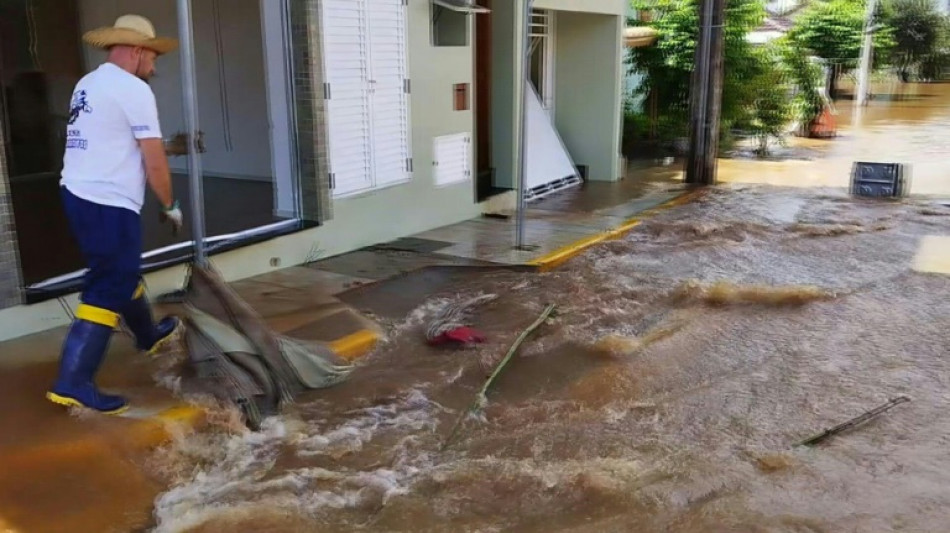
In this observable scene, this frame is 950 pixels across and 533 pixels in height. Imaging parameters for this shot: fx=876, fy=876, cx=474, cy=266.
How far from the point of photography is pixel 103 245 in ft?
14.6

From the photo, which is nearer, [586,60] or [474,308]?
[474,308]

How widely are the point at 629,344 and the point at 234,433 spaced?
297 cm

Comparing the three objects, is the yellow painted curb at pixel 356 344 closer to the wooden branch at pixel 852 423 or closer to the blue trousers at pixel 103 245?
the blue trousers at pixel 103 245

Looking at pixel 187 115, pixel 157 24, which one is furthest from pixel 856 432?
pixel 157 24

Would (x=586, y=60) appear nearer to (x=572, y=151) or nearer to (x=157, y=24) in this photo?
(x=572, y=151)

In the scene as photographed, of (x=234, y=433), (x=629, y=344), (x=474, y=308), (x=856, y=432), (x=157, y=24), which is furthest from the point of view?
(x=157, y=24)

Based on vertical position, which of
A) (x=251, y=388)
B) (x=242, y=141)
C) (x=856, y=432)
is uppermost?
(x=242, y=141)

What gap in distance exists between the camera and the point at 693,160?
1395 centimetres

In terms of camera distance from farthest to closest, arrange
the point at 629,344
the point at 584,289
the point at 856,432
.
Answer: the point at 584,289, the point at 629,344, the point at 856,432

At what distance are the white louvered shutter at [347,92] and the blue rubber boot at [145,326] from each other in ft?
10.1

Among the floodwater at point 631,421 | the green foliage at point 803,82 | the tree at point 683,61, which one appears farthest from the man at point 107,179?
the green foliage at point 803,82

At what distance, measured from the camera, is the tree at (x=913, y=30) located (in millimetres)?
33125

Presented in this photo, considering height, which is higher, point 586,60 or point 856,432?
point 586,60

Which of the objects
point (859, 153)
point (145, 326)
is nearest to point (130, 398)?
point (145, 326)
